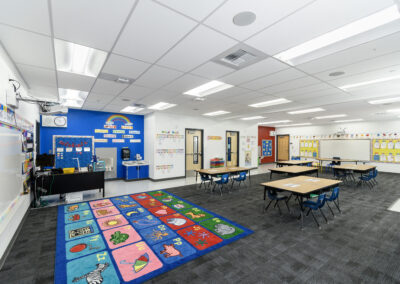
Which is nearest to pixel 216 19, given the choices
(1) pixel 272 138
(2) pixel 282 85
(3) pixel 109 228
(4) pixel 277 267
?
(2) pixel 282 85

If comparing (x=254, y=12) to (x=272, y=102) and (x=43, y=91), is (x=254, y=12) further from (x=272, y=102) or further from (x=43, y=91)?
(x=43, y=91)

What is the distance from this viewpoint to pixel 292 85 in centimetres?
404

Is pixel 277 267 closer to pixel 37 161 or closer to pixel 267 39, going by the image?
pixel 267 39

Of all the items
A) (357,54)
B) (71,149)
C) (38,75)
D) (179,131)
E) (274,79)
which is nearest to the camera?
(357,54)

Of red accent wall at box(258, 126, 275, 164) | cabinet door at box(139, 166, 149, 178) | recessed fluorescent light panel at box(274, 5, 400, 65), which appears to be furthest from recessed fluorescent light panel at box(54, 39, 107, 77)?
red accent wall at box(258, 126, 275, 164)

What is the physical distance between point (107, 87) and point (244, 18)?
→ 137 inches

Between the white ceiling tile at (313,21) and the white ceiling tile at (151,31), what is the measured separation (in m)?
0.90

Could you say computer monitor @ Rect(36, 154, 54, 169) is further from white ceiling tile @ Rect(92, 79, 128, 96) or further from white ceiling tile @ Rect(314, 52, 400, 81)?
white ceiling tile @ Rect(314, 52, 400, 81)

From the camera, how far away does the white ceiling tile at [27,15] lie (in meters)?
1.71

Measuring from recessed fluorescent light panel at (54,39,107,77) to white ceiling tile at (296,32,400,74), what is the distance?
327 centimetres

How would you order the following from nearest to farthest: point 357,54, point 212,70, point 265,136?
A: point 357,54 < point 212,70 < point 265,136

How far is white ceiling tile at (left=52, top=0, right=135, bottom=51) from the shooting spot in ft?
5.65

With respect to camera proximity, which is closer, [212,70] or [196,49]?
[196,49]

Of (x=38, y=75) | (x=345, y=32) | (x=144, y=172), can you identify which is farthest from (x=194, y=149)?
(x=345, y=32)
